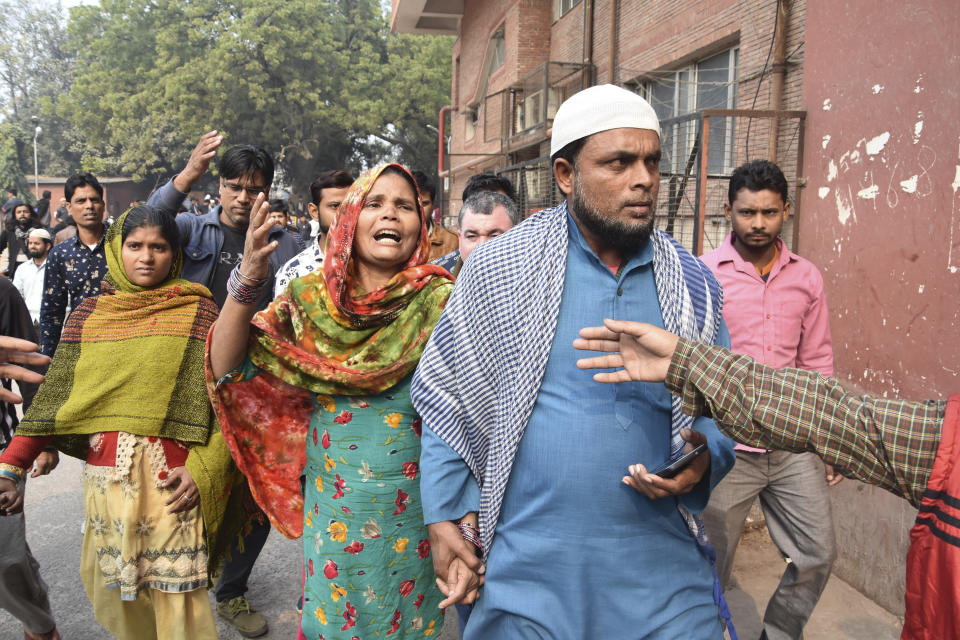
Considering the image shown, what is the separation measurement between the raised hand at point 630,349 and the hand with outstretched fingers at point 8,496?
2.26 meters

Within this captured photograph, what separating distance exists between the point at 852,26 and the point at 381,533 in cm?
409

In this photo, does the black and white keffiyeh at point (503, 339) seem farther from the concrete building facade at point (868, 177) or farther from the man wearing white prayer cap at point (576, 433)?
the concrete building facade at point (868, 177)

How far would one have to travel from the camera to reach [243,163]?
3895mm

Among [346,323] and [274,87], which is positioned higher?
[274,87]

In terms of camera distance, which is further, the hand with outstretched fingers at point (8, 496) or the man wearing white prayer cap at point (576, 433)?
the hand with outstretched fingers at point (8, 496)

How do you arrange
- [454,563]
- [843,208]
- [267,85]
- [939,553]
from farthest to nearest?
[267,85]
[843,208]
[454,563]
[939,553]

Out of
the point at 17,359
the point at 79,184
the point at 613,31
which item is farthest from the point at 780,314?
the point at 613,31

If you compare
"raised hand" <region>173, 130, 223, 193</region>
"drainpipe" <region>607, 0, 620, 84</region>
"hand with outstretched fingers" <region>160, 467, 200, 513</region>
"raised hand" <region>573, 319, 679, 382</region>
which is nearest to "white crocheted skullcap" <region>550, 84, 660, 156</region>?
"raised hand" <region>573, 319, 679, 382</region>

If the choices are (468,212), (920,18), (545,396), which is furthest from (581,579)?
(920,18)

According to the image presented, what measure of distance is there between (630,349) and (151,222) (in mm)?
2128

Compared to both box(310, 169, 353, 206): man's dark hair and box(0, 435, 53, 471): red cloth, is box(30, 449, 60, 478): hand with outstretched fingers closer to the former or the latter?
box(0, 435, 53, 471): red cloth

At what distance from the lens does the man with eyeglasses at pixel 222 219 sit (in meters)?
3.72

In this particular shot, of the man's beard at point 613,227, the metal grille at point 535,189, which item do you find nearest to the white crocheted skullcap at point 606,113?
the man's beard at point 613,227

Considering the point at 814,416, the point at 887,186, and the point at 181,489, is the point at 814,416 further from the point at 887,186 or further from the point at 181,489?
the point at 887,186
